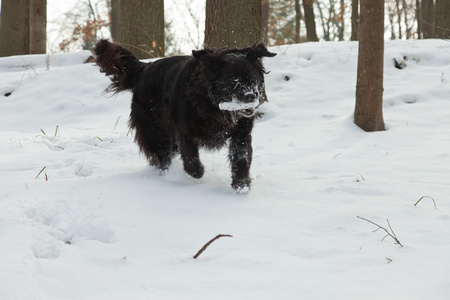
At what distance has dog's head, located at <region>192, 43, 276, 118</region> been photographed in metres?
3.72

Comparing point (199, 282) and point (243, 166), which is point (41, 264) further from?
point (243, 166)

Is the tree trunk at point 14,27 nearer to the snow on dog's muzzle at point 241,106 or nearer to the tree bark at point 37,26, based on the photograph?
the tree bark at point 37,26

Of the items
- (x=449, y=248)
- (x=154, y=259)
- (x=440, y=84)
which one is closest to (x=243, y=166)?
(x=154, y=259)

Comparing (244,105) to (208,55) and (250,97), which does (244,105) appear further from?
(208,55)

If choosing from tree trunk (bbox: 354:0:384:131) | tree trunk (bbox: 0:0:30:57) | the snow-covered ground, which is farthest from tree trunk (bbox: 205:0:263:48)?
tree trunk (bbox: 0:0:30:57)

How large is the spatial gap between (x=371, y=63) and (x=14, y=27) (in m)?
10.4

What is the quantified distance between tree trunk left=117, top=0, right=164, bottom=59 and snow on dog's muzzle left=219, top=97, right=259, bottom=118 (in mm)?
6066

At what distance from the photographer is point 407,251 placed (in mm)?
2695

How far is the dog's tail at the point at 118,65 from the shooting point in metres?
4.85

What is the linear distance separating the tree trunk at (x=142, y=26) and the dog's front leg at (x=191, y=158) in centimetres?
570

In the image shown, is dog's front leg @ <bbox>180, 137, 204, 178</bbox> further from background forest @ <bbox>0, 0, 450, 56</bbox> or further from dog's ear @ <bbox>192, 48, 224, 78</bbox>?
background forest @ <bbox>0, 0, 450, 56</bbox>

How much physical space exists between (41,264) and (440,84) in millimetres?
7270

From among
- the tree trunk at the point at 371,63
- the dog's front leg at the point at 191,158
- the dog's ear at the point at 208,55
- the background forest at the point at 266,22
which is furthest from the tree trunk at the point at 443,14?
the dog's front leg at the point at 191,158

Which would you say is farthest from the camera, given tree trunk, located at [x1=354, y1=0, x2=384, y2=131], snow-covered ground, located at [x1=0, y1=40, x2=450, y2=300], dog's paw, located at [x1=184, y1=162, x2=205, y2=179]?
tree trunk, located at [x1=354, y1=0, x2=384, y2=131]
